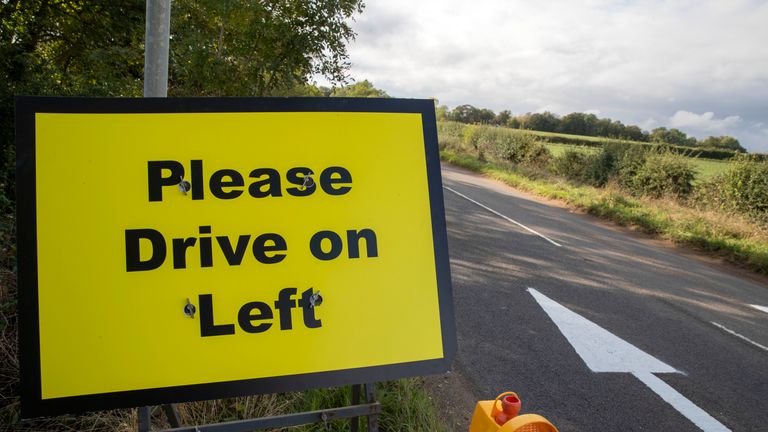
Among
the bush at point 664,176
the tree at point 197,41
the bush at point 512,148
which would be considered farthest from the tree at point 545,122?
the tree at point 197,41

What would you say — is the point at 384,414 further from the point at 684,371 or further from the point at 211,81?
the point at 211,81

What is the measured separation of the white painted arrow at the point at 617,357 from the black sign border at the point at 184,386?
350 centimetres

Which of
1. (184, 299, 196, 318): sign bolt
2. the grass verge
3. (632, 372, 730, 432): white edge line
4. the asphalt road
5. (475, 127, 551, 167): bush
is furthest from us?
(475, 127, 551, 167): bush

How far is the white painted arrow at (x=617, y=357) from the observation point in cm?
394

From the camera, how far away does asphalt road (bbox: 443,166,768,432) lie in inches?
155

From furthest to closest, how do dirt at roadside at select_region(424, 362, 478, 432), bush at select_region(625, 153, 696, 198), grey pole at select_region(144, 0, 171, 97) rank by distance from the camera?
bush at select_region(625, 153, 696, 198)
dirt at roadside at select_region(424, 362, 478, 432)
grey pole at select_region(144, 0, 171, 97)

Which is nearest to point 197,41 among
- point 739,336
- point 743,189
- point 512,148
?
point 739,336

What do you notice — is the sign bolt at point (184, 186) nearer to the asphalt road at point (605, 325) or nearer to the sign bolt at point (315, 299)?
the sign bolt at point (315, 299)

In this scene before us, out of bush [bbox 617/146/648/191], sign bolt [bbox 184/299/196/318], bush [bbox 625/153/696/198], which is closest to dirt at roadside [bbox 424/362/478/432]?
sign bolt [bbox 184/299/196/318]

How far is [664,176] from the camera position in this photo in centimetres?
1694

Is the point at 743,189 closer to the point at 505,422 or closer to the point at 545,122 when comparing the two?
the point at 505,422

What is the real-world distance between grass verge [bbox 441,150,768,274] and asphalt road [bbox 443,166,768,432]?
101 centimetres

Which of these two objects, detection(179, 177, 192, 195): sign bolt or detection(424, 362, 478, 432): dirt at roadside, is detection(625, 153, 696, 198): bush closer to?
detection(424, 362, 478, 432): dirt at roadside

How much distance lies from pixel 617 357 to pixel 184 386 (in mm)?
4619
